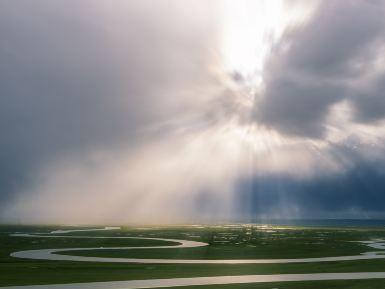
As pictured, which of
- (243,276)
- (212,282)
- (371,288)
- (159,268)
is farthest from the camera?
(159,268)

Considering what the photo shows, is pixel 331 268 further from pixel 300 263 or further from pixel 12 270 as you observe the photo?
pixel 12 270

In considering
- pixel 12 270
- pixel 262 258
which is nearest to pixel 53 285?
pixel 12 270

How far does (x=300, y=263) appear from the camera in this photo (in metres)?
51.8

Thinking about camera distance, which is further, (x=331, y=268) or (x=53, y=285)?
(x=331, y=268)

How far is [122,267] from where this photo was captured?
155 feet

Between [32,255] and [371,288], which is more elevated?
[32,255]

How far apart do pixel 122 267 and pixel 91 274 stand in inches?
260

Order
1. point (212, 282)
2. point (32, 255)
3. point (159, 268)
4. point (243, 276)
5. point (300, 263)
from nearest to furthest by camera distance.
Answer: point (212, 282) < point (243, 276) < point (159, 268) < point (300, 263) < point (32, 255)

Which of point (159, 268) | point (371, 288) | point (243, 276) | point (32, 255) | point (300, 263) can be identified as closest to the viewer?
point (371, 288)

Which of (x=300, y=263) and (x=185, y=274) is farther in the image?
(x=300, y=263)

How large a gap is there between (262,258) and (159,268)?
17145 millimetres

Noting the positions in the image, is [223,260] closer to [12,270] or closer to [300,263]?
[300,263]

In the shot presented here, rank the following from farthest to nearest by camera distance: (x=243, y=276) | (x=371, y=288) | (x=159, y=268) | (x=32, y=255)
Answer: (x=32, y=255) < (x=159, y=268) < (x=243, y=276) < (x=371, y=288)

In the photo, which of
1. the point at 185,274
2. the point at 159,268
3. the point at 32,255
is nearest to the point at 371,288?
the point at 185,274
